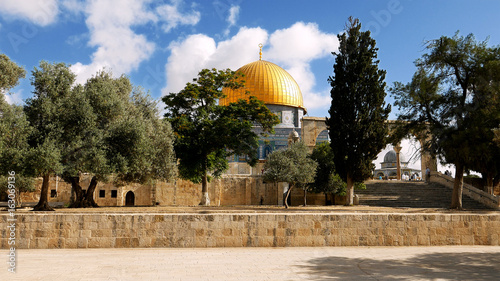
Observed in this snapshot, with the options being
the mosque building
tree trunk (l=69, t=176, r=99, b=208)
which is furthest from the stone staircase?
tree trunk (l=69, t=176, r=99, b=208)

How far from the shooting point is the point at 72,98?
14.7 metres

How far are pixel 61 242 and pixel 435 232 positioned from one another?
28.9ft

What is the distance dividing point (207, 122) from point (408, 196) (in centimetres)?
1352

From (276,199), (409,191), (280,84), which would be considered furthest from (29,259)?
(280,84)

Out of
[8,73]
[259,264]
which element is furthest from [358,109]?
[8,73]

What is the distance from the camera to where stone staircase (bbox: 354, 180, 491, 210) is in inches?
829

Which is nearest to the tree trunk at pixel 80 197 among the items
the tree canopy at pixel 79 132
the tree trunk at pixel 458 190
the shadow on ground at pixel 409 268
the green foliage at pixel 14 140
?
the tree canopy at pixel 79 132

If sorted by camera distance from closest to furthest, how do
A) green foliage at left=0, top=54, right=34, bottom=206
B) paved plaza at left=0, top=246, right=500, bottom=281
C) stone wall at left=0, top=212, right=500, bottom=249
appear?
paved plaza at left=0, top=246, right=500, bottom=281
stone wall at left=0, top=212, right=500, bottom=249
green foliage at left=0, top=54, right=34, bottom=206

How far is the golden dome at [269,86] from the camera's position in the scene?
37625 millimetres

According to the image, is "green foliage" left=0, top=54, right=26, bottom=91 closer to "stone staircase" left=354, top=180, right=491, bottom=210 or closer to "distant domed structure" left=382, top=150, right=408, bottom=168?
"stone staircase" left=354, top=180, right=491, bottom=210

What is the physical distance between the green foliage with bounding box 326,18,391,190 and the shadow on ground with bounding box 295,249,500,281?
38.7ft

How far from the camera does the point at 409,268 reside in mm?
6484

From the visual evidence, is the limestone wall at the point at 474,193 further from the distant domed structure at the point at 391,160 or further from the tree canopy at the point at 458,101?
the distant domed structure at the point at 391,160

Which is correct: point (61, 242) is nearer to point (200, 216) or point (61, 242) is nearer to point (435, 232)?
point (200, 216)
